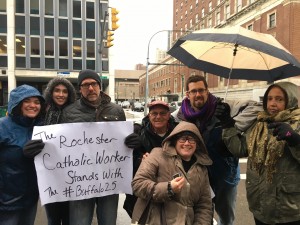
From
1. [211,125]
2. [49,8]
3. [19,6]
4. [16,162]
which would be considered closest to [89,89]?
[16,162]

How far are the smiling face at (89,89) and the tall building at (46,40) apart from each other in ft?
82.9

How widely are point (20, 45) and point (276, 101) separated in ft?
98.1

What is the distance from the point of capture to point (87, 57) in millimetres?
30000

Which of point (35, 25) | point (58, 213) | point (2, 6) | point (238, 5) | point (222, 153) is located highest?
point (238, 5)

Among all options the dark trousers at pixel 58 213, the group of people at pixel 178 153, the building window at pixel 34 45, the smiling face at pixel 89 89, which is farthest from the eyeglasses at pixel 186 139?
the building window at pixel 34 45

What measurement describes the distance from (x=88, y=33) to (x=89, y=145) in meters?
28.9

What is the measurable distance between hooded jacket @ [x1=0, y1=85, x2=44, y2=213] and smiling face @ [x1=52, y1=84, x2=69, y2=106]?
0.36m

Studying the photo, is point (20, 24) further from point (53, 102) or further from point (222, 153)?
point (222, 153)

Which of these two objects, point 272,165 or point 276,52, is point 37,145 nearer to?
point 272,165

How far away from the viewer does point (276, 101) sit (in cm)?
260

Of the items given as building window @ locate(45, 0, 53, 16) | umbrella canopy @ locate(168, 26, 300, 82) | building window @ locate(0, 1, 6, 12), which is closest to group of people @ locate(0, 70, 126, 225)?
umbrella canopy @ locate(168, 26, 300, 82)

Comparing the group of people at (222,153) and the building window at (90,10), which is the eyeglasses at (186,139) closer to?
the group of people at (222,153)

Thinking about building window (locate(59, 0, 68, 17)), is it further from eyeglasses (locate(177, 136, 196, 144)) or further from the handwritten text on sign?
eyeglasses (locate(177, 136, 196, 144))

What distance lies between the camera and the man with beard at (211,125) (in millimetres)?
2859
